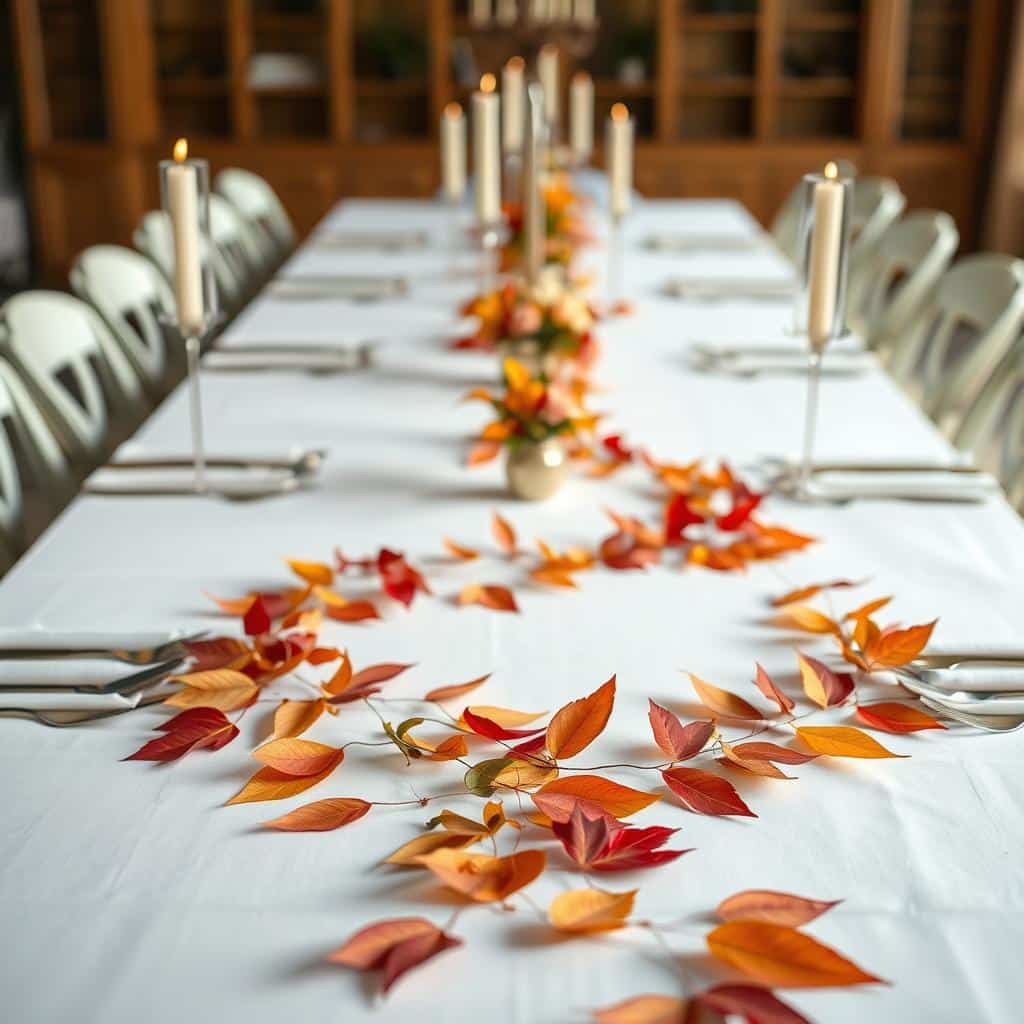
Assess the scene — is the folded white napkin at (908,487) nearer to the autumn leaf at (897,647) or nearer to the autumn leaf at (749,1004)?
the autumn leaf at (897,647)

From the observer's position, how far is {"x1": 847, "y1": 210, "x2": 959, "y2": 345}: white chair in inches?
121

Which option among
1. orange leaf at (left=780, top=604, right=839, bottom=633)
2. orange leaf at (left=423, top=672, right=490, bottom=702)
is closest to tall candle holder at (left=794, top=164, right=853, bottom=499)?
orange leaf at (left=780, top=604, right=839, bottom=633)

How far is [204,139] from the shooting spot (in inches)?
252

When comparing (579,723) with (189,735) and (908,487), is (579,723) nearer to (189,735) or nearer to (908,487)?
(189,735)

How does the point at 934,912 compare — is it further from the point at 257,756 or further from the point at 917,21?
the point at 917,21

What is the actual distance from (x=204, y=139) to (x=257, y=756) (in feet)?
18.9

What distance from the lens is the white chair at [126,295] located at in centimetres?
285

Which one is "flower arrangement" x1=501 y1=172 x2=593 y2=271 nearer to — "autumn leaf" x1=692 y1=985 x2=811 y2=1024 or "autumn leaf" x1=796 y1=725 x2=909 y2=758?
"autumn leaf" x1=796 y1=725 x2=909 y2=758

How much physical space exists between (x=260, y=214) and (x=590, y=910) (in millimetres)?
3714

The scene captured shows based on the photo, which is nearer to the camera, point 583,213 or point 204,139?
point 583,213

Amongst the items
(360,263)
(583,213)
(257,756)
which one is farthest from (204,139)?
(257,756)

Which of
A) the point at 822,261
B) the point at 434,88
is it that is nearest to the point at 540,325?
the point at 822,261

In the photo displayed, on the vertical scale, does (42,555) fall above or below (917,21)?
below

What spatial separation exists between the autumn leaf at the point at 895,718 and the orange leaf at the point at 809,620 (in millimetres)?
154
